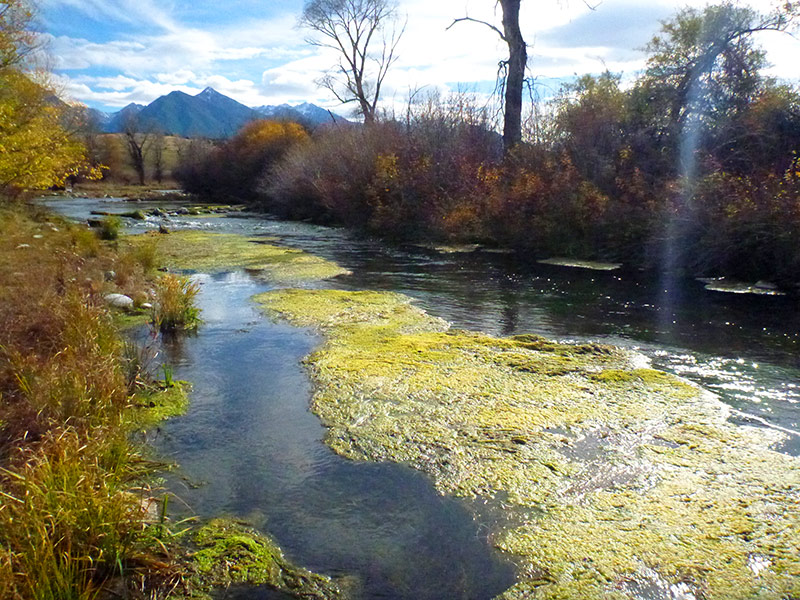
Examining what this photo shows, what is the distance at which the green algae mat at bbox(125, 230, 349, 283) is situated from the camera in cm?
1228

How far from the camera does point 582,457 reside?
405cm

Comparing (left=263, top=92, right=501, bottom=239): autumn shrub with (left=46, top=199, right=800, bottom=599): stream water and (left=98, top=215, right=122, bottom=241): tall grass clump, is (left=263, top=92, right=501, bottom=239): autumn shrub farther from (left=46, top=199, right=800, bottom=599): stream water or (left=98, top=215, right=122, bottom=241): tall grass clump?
(left=98, top=215, right=122, bottom=241): tall grass clump

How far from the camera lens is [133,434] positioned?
4430mm

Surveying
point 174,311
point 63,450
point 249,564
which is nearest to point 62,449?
point 63,450

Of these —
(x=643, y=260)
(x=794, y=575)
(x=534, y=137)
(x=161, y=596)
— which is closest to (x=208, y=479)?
(x=161, y=596)

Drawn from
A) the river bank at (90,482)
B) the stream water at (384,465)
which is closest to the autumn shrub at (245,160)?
the stream water at (384,465)

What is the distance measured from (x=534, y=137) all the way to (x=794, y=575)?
53.3ft

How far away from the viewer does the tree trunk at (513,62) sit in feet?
55.8

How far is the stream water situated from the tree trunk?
24.7 feet

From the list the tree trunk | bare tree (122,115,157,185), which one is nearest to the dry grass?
the tree trunk

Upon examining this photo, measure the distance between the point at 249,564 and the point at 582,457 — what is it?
7.45 feet

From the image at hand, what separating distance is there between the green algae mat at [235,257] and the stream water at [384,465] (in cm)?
84

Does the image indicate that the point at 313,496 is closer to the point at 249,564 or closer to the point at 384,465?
the point at 384,465

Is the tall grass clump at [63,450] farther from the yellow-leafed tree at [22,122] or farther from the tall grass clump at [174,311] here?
the yellow-leafed tree at [22,122]
